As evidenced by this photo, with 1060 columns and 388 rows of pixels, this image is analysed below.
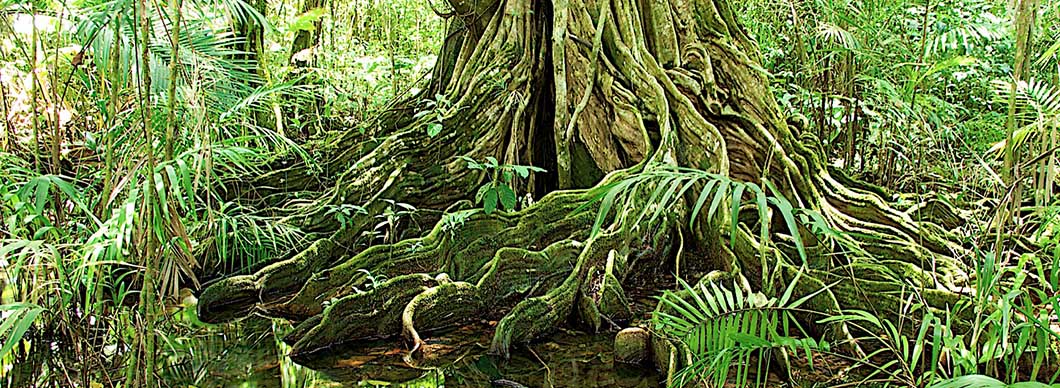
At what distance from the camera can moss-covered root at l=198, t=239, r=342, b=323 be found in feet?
14.0

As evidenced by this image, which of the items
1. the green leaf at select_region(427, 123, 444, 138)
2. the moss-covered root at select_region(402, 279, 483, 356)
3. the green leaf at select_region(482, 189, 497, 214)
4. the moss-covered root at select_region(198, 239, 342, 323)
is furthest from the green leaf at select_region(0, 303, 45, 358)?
the green leaf at select_region(427, 123, 444, 138)

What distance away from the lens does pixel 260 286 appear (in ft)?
14.4

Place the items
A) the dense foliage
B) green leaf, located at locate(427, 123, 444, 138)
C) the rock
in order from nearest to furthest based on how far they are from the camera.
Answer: the dense foliage → the rock → green leaf, located at locate(427, 123, 444, 138)

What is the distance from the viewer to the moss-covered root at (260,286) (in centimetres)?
426

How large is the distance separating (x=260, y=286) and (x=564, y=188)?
1.75 meters

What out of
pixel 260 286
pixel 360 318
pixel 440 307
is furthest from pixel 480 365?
→ pixel 260 286

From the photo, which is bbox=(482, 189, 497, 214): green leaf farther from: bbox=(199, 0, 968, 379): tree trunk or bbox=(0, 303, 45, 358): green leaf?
bbox=(0, 303, 45, 358): green leaf

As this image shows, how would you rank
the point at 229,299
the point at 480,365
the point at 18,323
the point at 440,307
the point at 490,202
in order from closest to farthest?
1. the point at 18,323
2. the point at 480,365
3. the point at 440,307
4. the point at 229,299
5. the point at 490,202

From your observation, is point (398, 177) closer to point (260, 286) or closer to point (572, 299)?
point (260, 286)

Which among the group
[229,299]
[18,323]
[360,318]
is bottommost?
[229,299]

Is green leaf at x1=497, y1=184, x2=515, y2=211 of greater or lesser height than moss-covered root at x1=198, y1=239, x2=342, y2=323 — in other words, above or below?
above

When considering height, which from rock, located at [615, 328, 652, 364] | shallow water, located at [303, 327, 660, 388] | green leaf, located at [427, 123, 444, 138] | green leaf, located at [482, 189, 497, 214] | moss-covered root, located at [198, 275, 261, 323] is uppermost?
green leaf, located at [427, 123, 444, 138]

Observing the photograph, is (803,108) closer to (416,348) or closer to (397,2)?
(416,348)

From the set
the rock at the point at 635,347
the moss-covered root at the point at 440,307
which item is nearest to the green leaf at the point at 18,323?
the moss-covered root at the point at 440,307
